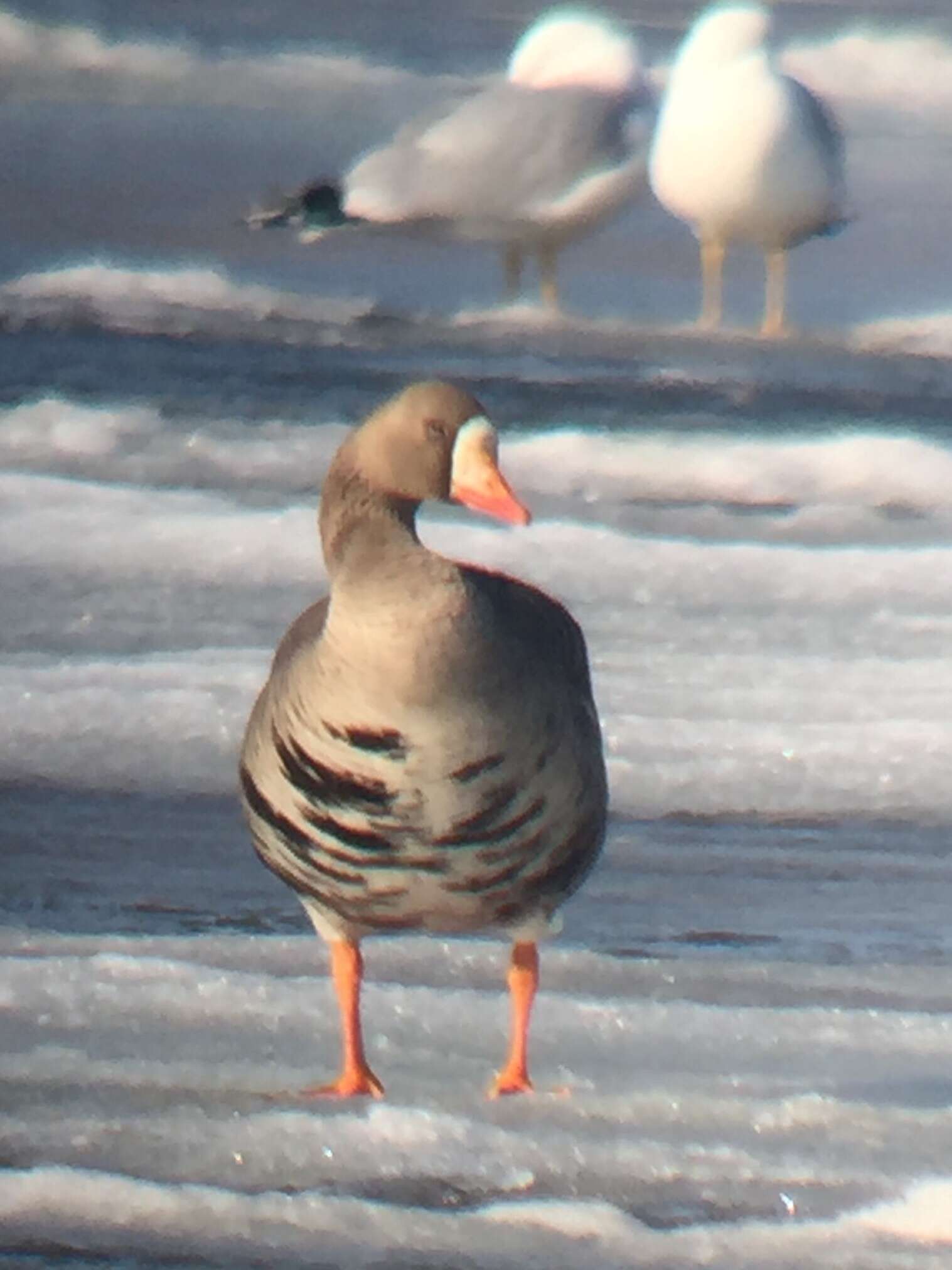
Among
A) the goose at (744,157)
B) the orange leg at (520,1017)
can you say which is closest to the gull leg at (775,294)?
the goose at (744,157)

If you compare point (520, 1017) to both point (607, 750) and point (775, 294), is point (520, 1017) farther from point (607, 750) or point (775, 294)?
point (775, 294)

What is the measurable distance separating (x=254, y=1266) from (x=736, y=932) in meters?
1.16

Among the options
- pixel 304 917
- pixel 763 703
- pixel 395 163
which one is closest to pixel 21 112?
pixel 395 163

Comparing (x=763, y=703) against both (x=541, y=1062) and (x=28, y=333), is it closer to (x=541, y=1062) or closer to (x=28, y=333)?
(x=541, y=1062)

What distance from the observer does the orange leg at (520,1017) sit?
2.71 meters

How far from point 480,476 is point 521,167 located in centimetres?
645

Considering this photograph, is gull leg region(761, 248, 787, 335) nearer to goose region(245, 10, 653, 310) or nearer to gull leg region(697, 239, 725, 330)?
gull leg region(697, 239, 725, 330)

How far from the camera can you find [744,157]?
844 cm

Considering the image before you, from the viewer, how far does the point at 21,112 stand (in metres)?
11.5

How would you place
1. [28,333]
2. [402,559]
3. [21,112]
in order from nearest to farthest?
1. [402,559]
2. [28,333]
3. [21,112]

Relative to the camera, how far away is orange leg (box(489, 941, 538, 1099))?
2709 millimetres

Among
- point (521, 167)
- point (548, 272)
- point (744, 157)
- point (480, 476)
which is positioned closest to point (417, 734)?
point (480, 476)

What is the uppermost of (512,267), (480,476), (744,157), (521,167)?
(480,476)

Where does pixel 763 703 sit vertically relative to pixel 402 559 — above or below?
below
